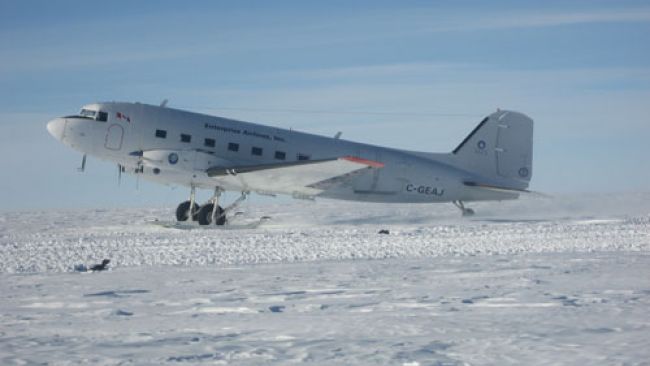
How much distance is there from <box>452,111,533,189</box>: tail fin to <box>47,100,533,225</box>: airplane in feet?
0.14

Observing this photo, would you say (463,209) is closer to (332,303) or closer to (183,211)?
(183,211)

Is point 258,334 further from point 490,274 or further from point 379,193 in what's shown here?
point 379,193

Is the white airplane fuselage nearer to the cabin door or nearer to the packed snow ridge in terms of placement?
the cabin door

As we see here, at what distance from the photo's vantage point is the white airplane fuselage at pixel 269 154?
2875 cm

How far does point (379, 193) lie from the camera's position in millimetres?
31734

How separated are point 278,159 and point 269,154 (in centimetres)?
41

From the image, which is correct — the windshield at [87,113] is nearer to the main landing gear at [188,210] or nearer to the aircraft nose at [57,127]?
the aircraft nose at [57,127]

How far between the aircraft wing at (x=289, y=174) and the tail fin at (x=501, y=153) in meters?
6.64

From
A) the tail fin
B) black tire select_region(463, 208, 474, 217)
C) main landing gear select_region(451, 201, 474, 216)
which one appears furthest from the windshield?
black tire select_region(463, 208, 474, 217)

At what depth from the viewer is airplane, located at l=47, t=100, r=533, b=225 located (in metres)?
28.7

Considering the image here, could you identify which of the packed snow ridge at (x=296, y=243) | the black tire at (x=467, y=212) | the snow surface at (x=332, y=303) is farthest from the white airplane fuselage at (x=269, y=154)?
the snow surface at (x=332, y=303)

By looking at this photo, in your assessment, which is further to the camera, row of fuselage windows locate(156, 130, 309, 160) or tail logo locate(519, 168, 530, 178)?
tail logo locate(519, 168, 530, 178)

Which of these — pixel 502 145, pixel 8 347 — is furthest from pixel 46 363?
pixel 502 145

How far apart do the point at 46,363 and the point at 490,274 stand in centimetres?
810
